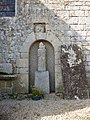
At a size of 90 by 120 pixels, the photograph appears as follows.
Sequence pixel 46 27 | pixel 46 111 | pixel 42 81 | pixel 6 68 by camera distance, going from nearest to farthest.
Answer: pixel 46 111 → pixel 42 81 → pixel 6 68 → pixel 46 27

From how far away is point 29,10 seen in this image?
7246mm

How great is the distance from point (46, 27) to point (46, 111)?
3.10 metres

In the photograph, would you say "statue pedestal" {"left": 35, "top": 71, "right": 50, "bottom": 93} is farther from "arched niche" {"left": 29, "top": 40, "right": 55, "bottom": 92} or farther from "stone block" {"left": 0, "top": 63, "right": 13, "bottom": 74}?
"stone block" {"left": 0, "top": 63, "right": 13, "bottom": 74}

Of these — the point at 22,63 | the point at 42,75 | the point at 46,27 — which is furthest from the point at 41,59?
the point at 46,27

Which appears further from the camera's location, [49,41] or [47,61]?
[47,61]

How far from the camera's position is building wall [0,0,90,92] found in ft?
23.6

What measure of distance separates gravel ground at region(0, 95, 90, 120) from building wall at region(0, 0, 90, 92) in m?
1.77

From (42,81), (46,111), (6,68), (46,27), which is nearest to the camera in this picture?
(46,111)

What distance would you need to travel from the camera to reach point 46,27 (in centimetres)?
723

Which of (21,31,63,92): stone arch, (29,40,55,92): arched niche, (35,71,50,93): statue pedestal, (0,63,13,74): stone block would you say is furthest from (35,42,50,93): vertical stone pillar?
(0,63,13,74): stone block

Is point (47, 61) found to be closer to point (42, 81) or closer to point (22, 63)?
point (42, 81)

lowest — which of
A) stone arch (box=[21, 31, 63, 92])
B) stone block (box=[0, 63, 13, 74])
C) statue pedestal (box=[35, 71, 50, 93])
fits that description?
statue pedestal (box=[35, 71, 50, 93])

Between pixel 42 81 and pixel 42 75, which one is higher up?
pixel 42 75

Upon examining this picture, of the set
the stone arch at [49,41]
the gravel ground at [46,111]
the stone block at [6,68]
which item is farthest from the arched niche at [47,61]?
the gravel ground at [46,111]
